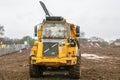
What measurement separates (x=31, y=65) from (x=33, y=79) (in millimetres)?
781

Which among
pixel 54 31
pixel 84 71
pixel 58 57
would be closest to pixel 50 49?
pixel 58 57

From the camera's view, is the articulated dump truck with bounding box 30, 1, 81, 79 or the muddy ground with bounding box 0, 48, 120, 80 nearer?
the articulated dump truck with bounding box 30, 1, 81, 79

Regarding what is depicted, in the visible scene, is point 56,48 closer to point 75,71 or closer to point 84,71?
point 75,71

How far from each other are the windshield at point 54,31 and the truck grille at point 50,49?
662 mm

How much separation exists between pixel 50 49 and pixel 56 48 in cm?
28

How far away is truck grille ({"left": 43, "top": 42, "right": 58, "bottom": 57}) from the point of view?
18.0 m

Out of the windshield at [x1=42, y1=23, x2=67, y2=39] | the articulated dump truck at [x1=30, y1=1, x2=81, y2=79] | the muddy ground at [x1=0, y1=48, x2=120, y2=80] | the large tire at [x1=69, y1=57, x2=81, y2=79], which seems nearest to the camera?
the articulated dump truck at [x1=30, y1=1, x2=81, y2=79]

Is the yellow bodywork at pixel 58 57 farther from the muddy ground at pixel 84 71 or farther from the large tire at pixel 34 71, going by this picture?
the muddy ground at pixel 84 71

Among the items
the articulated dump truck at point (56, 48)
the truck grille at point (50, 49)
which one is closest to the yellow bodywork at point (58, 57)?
the articulated dump truck at point (56, 48)

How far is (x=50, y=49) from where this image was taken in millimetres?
18188

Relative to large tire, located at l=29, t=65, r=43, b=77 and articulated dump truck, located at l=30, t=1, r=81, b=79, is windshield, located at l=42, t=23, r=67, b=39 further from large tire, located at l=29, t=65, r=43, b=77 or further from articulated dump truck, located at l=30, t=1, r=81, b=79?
large tire, located at l=29, t=65, r=43, b=77

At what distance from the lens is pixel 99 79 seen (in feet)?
58.4

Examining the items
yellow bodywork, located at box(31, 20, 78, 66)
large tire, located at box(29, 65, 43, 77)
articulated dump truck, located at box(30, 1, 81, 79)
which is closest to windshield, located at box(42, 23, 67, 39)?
articulated dump truck, located at box(30, 1, 81, 79)

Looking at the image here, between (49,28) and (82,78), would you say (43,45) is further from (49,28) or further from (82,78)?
(82,78)
